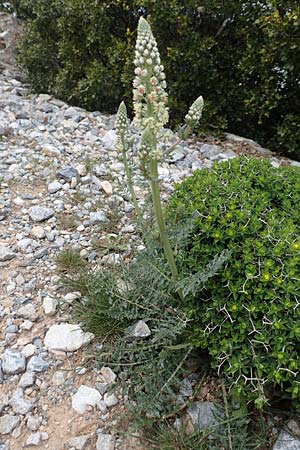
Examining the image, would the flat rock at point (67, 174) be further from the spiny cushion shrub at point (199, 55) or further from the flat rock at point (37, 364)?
the flat rock at point (37, 364)

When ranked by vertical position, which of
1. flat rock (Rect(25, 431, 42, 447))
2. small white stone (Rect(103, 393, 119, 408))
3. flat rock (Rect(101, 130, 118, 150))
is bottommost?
flat rock (Rect(25, 431, 42, 447))

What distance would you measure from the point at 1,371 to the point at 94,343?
0.62 metres

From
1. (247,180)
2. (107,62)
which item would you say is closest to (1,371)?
(247,180)

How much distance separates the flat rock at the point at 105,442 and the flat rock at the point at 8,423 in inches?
19.8

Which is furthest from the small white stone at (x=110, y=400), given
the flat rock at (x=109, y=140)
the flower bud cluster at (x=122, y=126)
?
the flat rock at (x=109, y=140)

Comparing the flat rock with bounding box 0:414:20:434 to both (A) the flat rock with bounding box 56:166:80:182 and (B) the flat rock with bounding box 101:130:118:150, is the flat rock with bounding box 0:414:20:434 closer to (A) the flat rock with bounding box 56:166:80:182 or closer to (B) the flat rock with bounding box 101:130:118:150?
(A) the flat rock with bounding box 56:166:80:182

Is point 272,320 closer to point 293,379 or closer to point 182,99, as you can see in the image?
point 293,379

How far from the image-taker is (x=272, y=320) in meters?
2.45

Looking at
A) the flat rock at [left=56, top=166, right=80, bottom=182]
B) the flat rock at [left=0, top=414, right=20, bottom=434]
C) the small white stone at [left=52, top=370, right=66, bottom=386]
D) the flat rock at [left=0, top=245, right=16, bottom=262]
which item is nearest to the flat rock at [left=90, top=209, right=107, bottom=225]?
the flat rock at [left=56, top=166, right=80, bottom=182]

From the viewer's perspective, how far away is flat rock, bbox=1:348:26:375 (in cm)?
298

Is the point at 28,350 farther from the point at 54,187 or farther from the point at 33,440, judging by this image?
the point at 54,187

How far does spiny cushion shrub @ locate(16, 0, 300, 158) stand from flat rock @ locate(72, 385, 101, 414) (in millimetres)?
3859

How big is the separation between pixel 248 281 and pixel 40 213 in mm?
2339

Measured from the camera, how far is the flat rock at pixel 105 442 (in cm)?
263
